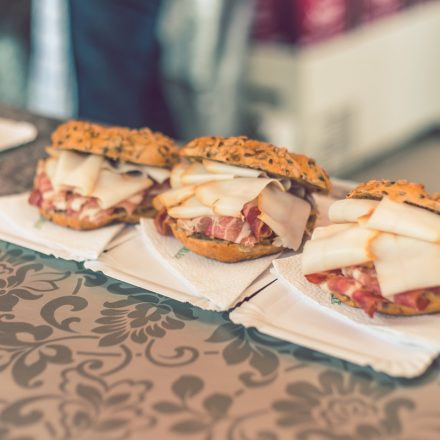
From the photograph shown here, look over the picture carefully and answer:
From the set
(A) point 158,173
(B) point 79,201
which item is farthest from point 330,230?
(B) point 79,201

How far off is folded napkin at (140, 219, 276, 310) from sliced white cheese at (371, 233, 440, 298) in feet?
0.90

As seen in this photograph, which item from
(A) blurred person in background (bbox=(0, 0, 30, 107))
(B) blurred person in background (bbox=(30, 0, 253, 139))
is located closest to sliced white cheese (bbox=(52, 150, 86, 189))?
(B) blurred person in background (bbox=(30, 0, 253, 139))

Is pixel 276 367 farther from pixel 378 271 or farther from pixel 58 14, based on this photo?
pixel 58 14

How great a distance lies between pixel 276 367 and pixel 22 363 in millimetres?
403

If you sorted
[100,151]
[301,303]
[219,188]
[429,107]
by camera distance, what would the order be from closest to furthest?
1. [301,303]
2. [219,188]
3. [100,151]
4. [429,107]

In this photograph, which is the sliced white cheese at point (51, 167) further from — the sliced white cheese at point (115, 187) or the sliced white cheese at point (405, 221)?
the sliced white cheese at point (405, 221)

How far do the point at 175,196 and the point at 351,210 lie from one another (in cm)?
40

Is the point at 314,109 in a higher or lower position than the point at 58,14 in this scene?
lower

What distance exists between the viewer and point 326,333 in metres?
1.17

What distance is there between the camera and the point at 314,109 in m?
4.57

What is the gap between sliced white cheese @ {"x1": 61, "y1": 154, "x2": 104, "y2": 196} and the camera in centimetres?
155

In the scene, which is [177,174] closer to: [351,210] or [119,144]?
[119,144]

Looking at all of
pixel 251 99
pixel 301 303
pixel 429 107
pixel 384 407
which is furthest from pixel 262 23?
pixel 384 407

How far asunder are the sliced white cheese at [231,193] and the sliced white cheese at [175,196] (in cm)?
3
